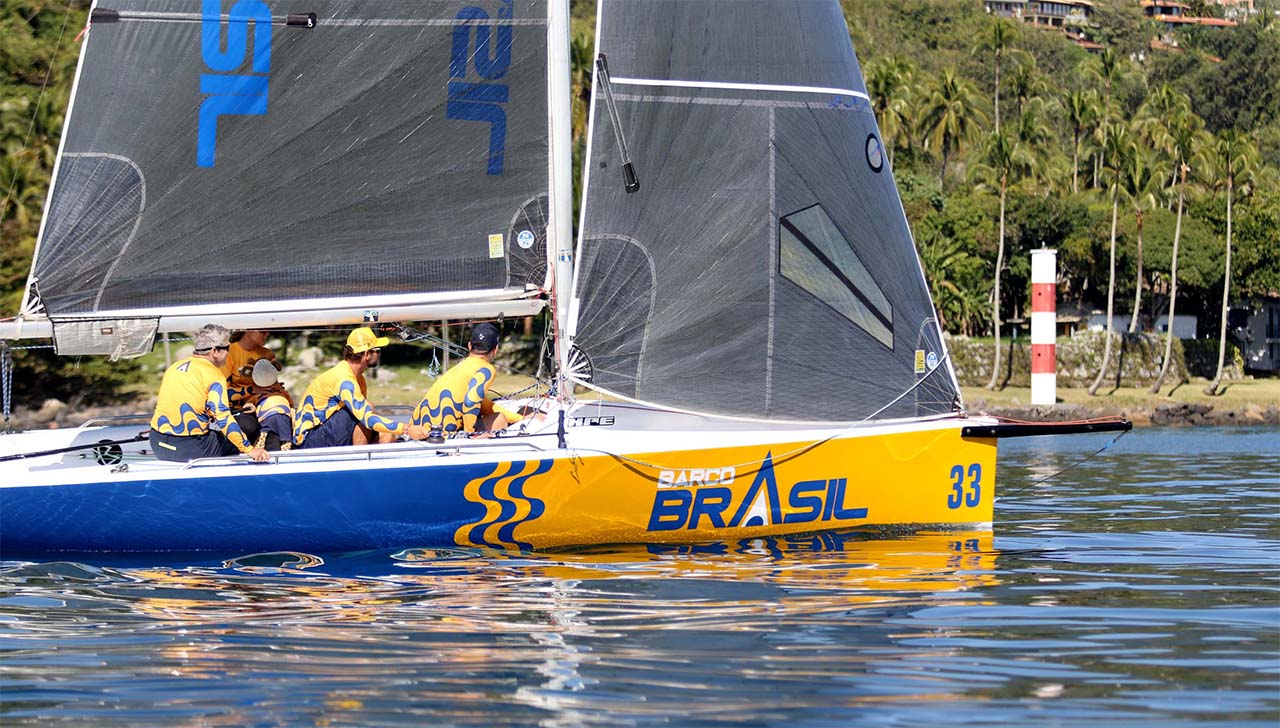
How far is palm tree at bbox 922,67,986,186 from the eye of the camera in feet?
214

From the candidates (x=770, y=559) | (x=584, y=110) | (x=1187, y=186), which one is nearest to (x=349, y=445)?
(x=770, y=559)

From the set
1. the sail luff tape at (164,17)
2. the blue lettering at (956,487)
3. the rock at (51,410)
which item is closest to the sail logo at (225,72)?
the sail luff tape at (164,17)

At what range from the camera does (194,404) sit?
12.9 meters

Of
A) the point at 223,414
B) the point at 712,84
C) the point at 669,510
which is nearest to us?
the point at 223,414

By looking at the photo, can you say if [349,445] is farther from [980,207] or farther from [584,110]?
Answer: [980,207]

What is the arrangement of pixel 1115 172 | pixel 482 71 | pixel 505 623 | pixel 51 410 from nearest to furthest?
pixel 505 623 < pixel 482 71 < pixel 51 410 < pixel 1115 172

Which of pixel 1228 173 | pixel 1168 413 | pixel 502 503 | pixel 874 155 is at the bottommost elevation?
pixel 1168 413

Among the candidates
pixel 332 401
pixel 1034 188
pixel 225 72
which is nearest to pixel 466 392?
pixel 332 401

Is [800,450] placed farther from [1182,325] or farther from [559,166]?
[1182,325]

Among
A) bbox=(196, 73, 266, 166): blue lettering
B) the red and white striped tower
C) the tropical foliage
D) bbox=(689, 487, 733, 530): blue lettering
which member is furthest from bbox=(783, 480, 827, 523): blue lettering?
the tropical foliage

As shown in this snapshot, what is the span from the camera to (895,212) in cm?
1391

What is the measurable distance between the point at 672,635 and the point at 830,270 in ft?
15.9

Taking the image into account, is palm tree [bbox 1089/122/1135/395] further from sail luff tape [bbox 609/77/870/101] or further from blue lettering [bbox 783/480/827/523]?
blue lettering [bbox 783/480/827/523]

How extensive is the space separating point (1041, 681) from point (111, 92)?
30.0 feet
